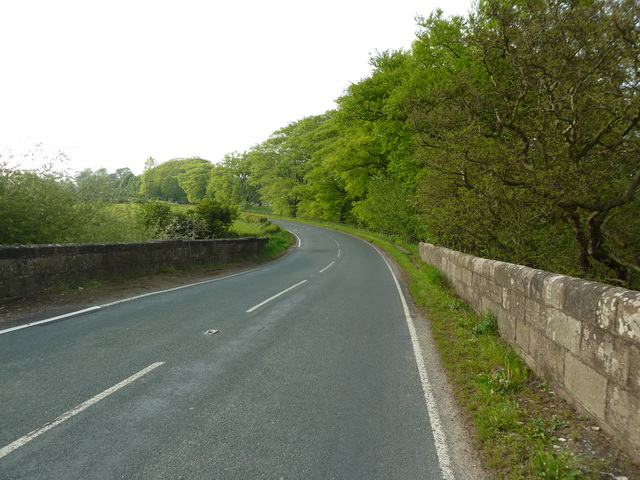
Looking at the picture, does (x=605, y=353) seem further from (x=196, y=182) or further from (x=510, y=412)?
(x=196, y=182)

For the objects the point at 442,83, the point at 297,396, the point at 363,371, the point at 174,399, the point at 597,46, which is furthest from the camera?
the point at 442,83

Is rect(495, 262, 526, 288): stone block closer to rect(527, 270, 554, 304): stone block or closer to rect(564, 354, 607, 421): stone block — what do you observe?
rect(527, 270, 554, 304): stone block

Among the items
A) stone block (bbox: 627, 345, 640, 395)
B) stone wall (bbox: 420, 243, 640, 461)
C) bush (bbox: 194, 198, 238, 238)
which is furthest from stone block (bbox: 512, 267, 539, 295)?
bush (bbox: 194, 198, 238, 238)

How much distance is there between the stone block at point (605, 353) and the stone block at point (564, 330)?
0.11m

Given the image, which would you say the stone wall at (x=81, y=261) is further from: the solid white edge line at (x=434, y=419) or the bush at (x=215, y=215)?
the solid white edge line at (x=434, y=419)

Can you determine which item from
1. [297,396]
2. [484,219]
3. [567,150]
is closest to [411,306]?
[484,219]

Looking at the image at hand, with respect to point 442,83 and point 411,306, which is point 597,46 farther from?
point 411,306

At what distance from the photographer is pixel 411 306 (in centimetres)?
973

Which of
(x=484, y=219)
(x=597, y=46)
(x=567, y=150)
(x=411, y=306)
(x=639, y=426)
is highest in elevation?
(x=597, y=46)

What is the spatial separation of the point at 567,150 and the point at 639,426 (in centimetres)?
609

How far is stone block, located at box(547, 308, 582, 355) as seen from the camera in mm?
3578

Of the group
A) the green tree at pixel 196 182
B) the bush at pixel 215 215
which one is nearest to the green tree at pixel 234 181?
the green tree at pixel 196 182

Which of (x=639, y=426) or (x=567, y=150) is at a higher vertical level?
(x=567, y=150)

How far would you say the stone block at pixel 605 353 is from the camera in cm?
288
